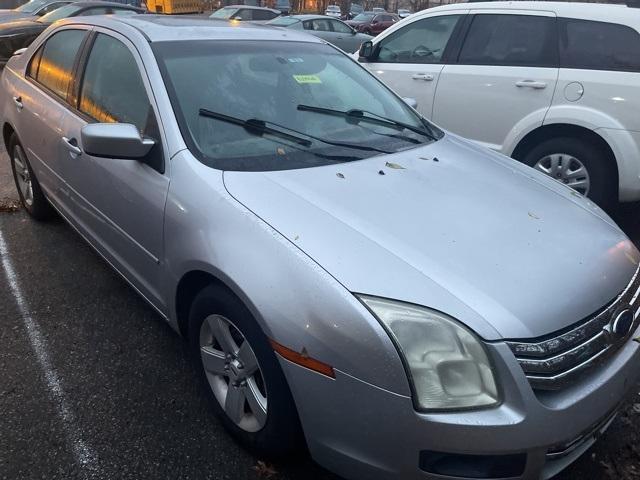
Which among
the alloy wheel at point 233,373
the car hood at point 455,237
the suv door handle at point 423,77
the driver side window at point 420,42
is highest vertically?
the driver side window at point 420,42

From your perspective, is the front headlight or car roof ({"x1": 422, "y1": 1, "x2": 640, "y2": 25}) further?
car roof ({"x1": 422, "y1": 1, "x2": 640, "y2": 25})

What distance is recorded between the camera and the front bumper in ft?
5.53

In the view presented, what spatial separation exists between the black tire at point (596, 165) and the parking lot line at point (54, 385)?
13.2 feet

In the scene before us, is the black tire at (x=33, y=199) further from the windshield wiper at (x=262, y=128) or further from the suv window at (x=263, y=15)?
the suv window at (x=263, y=15)

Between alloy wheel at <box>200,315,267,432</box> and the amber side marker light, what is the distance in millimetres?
212

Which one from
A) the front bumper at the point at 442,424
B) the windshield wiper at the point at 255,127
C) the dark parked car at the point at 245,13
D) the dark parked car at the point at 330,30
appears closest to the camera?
the front bumper at the point at 442,424

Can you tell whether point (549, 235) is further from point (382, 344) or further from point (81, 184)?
point (81, 184)

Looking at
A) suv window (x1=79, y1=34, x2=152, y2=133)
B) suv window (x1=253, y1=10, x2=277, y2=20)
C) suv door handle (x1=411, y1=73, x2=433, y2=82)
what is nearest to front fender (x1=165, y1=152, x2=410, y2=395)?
suv window (x1=79, y1=34, x2=152, y2=133)

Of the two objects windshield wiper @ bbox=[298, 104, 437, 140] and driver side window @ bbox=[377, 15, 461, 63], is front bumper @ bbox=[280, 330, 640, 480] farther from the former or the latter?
driver side window @ bbox=[377, 15, 461, 63]

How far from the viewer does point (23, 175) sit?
179 inches

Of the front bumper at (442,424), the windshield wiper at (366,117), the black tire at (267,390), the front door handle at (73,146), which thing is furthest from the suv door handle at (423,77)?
the front bumper at (442,424)

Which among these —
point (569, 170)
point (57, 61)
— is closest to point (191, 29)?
point (57, 61)

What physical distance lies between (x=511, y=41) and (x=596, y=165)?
132 cm

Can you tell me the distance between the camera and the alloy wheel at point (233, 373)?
A: 2150 millimetres
